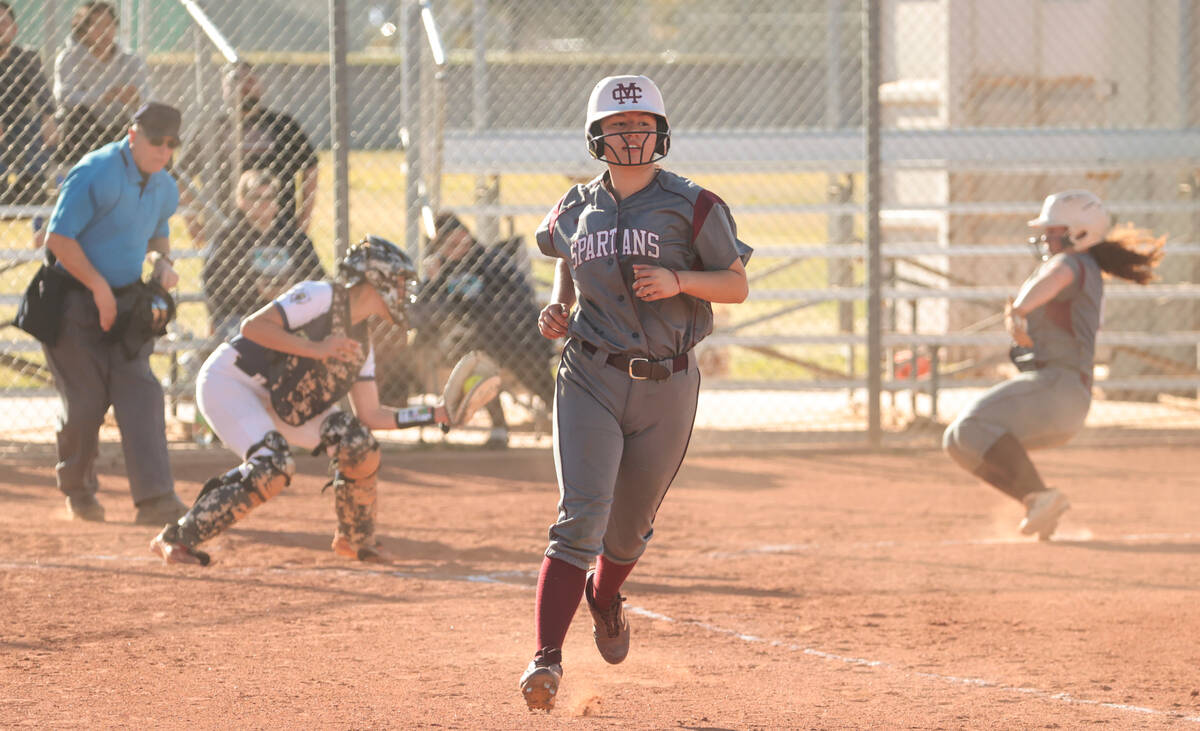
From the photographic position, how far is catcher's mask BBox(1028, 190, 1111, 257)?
298 inches

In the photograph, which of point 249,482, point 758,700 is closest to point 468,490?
point 249,482

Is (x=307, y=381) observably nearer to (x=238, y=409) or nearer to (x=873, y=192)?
(x=238, y=409)

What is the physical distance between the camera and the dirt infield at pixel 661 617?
4.54 meters

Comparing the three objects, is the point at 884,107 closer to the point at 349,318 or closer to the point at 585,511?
the point at 349,318

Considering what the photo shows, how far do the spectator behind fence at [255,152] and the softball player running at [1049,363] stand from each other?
16.4 feet

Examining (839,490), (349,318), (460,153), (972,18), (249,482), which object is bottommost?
(839,490)

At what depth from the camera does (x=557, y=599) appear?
4.25 meters

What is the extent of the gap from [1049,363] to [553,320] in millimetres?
4044

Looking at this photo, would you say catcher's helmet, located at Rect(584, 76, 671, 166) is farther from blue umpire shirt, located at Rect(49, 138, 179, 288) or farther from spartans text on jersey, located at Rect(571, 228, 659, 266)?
blue umpire shirt, located at Rect(49, 138, 179, 288)

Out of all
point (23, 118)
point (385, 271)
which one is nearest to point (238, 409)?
point (385, 271)

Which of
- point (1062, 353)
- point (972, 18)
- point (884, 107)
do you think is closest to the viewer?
point (1062, 353)

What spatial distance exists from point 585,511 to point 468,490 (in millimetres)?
4904

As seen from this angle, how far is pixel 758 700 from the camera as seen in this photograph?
463 cm

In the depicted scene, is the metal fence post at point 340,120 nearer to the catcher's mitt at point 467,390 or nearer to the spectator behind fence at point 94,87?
→ the spectator behind fence at point 94,87
